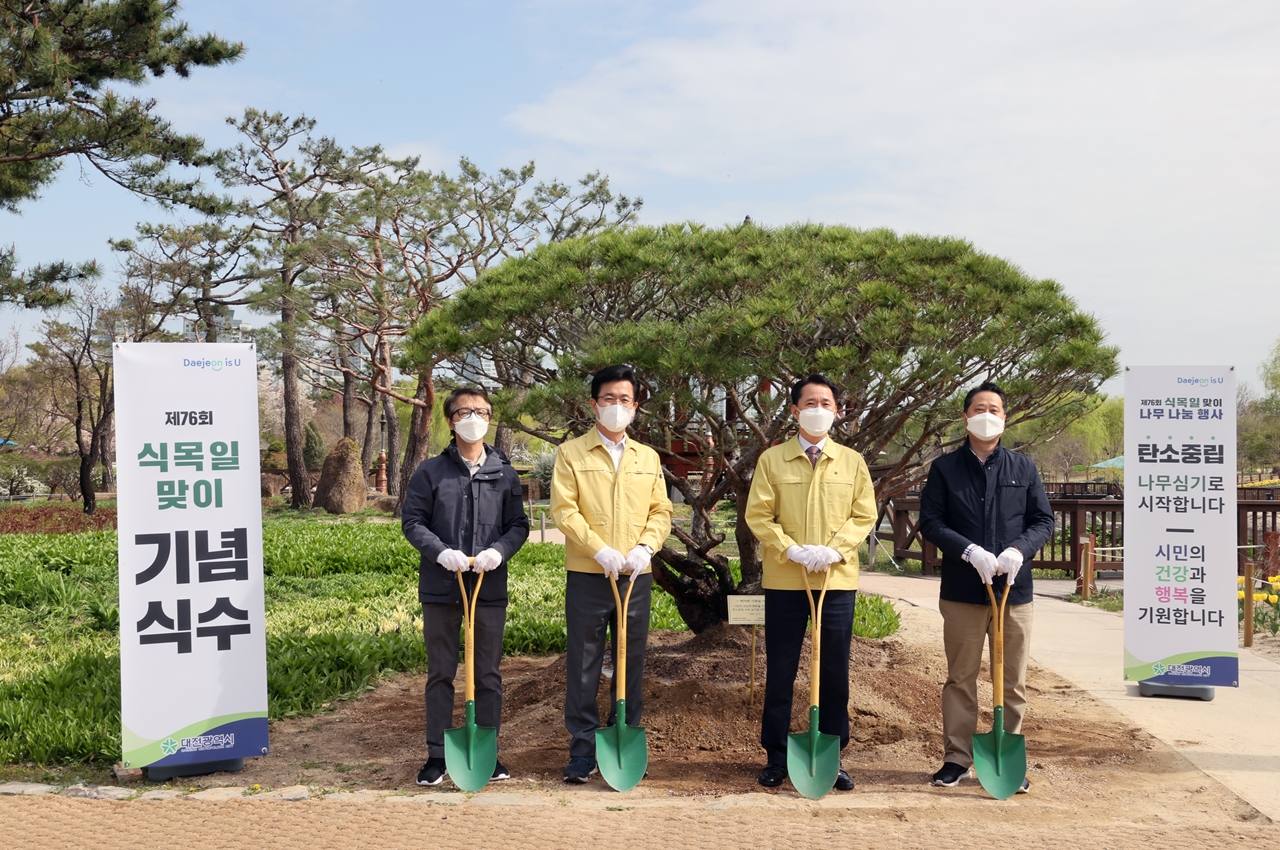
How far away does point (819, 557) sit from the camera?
3.74 meters

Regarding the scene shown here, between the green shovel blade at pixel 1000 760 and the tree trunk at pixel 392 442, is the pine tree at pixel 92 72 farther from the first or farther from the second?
the tree trunk at pixel 392 442

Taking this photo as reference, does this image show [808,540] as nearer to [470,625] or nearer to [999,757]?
[999,757]

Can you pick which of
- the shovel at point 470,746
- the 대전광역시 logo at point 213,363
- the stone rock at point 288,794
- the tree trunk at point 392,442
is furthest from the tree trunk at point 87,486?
the shovel at point 470,746

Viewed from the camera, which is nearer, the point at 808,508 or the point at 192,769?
the point at 808,508

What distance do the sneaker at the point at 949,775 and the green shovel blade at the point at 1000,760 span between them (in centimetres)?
13

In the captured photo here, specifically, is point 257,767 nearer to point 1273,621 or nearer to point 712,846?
point 712,846

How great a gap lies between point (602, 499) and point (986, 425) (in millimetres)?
1561

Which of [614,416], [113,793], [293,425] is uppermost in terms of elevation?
[293,425]

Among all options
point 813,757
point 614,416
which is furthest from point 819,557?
point 614,416

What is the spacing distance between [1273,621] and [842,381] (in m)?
5.18

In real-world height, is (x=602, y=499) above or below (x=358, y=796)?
above

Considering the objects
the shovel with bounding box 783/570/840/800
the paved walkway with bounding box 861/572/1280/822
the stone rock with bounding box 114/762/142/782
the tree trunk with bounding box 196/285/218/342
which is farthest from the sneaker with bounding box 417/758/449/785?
the tree trunk with bounding box 196/285/218/342

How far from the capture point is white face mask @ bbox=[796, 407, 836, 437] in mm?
3926

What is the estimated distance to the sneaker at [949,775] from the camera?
3932 millimetres
